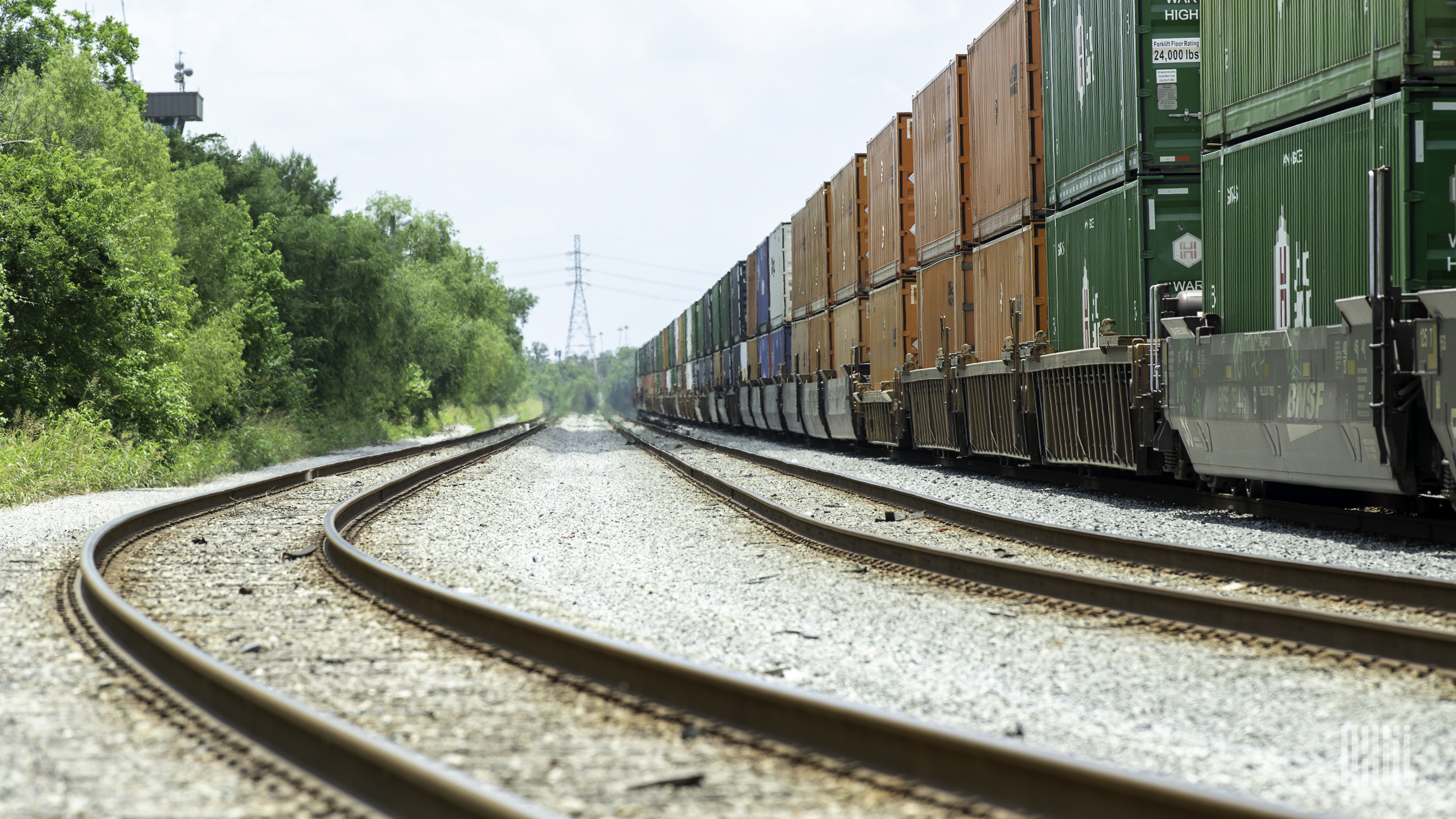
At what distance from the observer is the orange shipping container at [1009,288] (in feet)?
45.6

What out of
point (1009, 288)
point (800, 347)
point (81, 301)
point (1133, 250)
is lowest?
point (800, 347)

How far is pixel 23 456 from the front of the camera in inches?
590

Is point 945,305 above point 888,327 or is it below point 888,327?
above

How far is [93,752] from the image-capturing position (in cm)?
370

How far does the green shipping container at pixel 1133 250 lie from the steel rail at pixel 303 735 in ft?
31.2

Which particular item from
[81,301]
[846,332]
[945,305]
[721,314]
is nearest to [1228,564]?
[945,305]

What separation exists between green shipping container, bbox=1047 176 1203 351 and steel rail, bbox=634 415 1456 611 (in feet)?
10.2

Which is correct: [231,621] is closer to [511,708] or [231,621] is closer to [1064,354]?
[511,708]

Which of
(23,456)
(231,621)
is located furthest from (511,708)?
(23,456)

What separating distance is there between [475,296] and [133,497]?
50.4 metres

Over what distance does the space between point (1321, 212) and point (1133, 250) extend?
2.69 m

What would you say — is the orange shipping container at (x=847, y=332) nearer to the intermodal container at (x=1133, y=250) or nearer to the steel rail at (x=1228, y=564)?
the intermodal container at (x=1133, y=250)

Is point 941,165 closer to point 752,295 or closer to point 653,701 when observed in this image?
point 653,701

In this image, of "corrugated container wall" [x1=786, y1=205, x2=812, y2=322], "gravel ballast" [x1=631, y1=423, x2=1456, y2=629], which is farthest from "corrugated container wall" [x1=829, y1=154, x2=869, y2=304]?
"gravel ballast" [x1=631, y1=423, x2=1456, y2=629]
